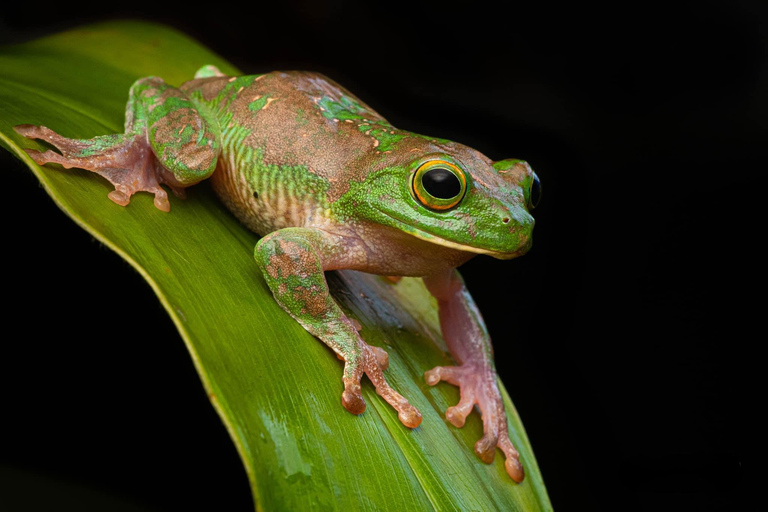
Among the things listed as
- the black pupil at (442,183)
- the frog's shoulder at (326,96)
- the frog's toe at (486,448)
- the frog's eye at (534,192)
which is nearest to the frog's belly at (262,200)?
the frog's shoulder at (326,96)

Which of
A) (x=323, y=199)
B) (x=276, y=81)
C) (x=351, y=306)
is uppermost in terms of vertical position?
(x=276, y=81)

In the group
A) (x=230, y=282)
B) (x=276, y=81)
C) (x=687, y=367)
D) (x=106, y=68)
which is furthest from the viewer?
(x=687, y=367)

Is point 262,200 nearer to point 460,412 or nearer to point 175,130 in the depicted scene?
point 175,130

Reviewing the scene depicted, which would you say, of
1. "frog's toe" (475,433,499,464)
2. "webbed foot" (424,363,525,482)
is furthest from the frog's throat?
"frog's toe" (475,433,499,464)

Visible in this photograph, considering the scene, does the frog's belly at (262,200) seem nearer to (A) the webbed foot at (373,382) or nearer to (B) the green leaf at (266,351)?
(B) the green leaf at (266,351)

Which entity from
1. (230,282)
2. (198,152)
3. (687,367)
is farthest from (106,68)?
(687,367)

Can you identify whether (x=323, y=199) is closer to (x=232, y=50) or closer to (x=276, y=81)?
(x=276, y=81)

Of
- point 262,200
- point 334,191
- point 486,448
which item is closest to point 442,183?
point 334,191

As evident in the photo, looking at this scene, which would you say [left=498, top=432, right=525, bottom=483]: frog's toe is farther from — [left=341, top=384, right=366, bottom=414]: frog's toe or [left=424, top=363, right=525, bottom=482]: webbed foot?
[left=341, top=384, right=366, bottom=414]: frog's toe
